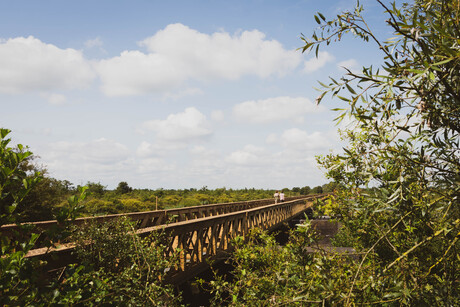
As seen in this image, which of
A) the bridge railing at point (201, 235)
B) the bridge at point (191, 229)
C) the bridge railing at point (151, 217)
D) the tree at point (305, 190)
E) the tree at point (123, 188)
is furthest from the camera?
the tree at point (305, 190)

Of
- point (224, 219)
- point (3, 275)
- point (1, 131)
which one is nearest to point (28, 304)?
point (3, 275)

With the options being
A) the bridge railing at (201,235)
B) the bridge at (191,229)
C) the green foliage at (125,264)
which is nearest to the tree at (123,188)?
the bridge at (191,229)

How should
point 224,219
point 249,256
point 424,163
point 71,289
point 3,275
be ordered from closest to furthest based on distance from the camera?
point 3,275, point 424,163, point 71,289, point 249,256, point 224,219

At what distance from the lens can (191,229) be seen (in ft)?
21.5

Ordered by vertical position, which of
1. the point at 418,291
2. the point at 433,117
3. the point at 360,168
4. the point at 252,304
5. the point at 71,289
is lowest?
the point at 252,304

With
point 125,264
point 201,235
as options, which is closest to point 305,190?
point 201,235

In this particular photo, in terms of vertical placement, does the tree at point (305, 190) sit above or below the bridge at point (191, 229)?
below

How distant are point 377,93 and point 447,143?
2.84ft

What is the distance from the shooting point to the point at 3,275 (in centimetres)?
186

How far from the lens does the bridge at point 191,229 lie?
399 centimetres

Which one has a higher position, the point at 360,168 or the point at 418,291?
the point at 360,168

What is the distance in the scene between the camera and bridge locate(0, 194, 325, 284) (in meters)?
3.99

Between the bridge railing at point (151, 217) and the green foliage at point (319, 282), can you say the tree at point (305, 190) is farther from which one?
the green foliage at point (319, 282)

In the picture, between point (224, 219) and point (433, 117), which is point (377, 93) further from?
point (224, 219)
